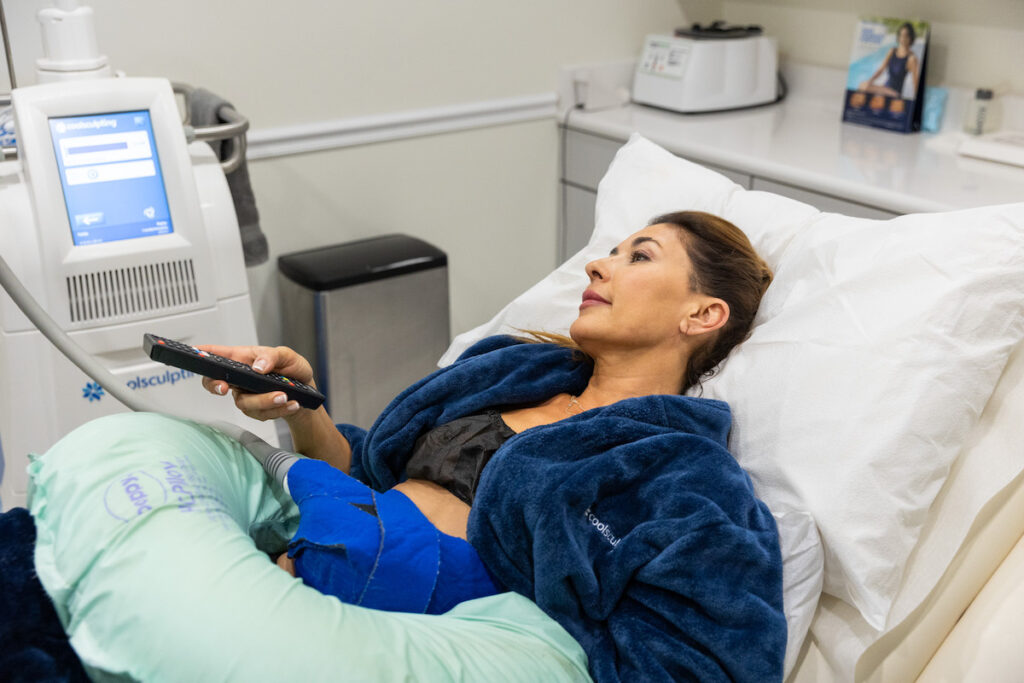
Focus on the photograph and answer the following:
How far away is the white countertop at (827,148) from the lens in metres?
1.99

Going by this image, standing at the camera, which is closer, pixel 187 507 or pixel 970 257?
pixel 187 507

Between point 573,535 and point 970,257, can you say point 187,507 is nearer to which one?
point 573,535

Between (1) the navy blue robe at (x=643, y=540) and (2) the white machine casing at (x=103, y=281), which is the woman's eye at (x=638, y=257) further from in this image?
(2) the white machine casing at (x=103, y=281)

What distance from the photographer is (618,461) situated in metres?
1.14

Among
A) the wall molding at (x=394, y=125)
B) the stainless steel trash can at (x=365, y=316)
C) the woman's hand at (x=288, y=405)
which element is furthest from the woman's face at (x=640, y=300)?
the wall molding at (x=394, y=125)

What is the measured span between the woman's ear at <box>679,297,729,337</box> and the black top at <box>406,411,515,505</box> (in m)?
0.29

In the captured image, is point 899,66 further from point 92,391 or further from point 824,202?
point 92,391

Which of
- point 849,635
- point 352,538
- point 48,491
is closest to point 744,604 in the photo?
point 849,635

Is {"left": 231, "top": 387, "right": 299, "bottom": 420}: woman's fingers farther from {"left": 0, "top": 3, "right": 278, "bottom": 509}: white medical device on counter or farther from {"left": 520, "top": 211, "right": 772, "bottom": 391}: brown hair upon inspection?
{"left": 520, "top": 211, "right": 772, "bottom": 391}: brown hair

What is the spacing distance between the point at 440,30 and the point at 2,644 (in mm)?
1915

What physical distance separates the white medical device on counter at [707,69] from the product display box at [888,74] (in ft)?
0.85

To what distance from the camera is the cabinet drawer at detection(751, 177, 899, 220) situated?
78.1 inches

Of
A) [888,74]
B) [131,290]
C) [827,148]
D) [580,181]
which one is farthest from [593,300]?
[888,74]

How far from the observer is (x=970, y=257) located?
3.95 ft
